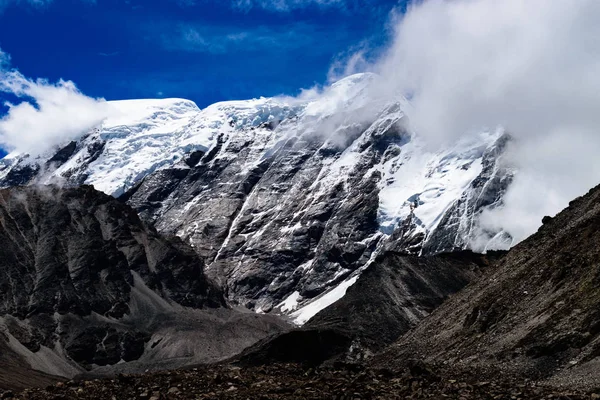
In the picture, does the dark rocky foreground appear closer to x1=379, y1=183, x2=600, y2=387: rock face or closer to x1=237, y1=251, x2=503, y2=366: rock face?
x1=379, y1=183, x2=600, y2=387: rock face

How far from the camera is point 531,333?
5578 centimetres

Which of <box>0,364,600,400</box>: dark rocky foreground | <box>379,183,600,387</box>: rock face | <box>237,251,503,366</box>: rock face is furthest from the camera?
<box>237,251,503,366</box>: rock face

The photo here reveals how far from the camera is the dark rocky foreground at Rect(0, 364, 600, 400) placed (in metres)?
36.7

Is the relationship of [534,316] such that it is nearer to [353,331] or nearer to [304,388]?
[304,388]

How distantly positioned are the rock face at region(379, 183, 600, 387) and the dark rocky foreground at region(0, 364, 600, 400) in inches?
192

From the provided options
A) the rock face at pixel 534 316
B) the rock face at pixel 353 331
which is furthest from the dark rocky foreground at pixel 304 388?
the rock face at pixel 353 331

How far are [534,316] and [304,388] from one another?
2726cm

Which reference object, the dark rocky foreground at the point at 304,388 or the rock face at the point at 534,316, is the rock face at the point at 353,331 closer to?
the rock face at the point at 534,316

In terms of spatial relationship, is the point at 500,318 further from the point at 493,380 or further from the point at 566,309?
the point at 493,380

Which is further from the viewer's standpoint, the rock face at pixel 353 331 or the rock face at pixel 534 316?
the rock face at pixel 353 331

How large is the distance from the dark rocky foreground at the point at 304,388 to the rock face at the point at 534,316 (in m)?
4.88

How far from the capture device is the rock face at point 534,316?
47.7 metres

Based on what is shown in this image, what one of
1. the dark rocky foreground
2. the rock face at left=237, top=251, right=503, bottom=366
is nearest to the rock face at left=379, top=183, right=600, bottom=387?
the dark rocky foreground

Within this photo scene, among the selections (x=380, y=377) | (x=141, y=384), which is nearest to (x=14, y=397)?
(x=141, y=384)
